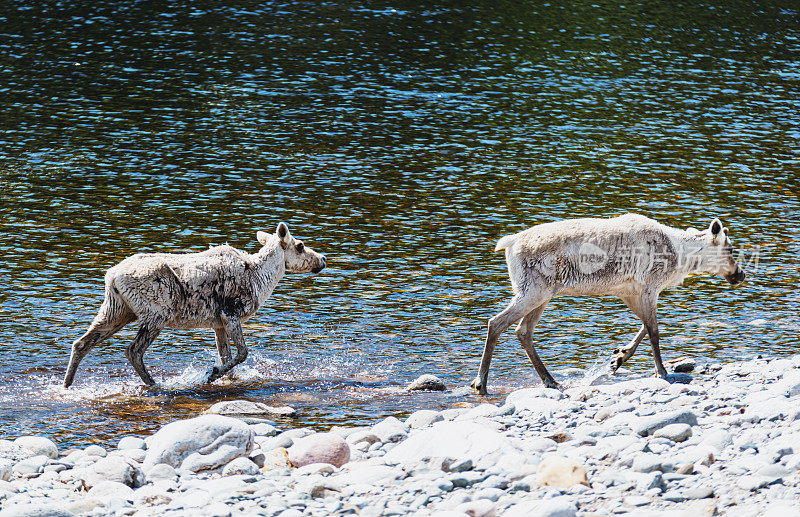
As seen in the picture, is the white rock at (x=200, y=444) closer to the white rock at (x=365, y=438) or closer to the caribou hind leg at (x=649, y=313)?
the white rock at (x=365, y=438)

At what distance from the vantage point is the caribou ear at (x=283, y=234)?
52.9 feet

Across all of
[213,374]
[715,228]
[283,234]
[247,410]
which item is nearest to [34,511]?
[247,410]

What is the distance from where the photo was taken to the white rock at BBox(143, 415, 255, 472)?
10.8 meters

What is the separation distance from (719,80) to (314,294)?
23837mm

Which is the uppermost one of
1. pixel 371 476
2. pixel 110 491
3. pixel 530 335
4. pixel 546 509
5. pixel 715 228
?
pixel 715 228

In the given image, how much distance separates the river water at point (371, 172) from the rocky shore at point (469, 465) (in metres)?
1.83

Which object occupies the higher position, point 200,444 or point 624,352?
point 200,444

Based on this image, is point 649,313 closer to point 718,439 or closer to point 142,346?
point 718,439

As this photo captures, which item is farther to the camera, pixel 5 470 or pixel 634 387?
pixel 634 387

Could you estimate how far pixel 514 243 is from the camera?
1445 centimetres

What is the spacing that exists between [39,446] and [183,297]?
3.75 metres

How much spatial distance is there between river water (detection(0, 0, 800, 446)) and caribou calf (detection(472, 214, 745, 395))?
0.83 meters

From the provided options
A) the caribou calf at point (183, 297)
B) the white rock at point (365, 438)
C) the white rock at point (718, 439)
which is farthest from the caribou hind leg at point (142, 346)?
the white rock at point (718, 439)

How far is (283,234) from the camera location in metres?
16.2
